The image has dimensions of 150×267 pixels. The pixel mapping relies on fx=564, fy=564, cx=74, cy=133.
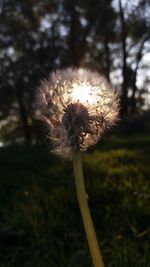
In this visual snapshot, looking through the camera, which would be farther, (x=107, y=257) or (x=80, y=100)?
(x=107, y=257)

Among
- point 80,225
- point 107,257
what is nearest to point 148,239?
point 107,257

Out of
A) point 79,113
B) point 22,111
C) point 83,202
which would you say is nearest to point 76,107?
point 79,113

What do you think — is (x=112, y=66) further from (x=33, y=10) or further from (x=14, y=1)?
(x=14, y=1)

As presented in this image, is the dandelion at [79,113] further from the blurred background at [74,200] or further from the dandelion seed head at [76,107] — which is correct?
the blurred background at [74,200]

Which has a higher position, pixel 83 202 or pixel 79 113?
pixel 79 113

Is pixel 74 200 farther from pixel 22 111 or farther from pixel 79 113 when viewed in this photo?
pixel 22 111

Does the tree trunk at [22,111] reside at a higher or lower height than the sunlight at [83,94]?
higher

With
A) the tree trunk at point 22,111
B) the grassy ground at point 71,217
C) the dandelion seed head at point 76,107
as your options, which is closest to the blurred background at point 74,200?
the grassy ground at point 71,217
